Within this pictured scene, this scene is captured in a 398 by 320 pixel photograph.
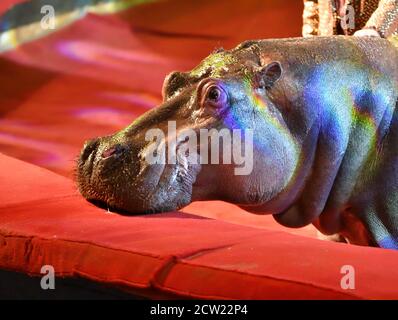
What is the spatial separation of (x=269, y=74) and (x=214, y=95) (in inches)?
5.5

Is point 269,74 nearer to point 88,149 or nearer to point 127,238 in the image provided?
point 88,149

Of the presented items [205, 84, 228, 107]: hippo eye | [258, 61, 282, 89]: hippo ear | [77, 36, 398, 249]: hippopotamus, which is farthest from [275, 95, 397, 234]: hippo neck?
[205, 84, 228, 107]: hippo eye

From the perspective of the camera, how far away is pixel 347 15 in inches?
85.4

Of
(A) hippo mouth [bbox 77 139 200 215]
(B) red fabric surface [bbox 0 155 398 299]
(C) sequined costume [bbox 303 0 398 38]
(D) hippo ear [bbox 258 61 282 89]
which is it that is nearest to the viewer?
(B) red fabric surface [bbox 0 155 398 299]

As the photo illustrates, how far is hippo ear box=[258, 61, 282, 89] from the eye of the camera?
5.26ft

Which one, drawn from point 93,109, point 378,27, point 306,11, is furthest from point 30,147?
point 378,27

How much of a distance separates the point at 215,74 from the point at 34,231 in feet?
1.56

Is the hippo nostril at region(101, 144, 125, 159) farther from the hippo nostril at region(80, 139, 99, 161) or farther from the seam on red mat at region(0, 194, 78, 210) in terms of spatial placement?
the seam on red mat at region(0, 194, 78, 210)

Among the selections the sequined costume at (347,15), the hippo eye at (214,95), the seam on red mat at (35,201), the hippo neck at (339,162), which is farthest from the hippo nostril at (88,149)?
the sequined costume at (347,15)

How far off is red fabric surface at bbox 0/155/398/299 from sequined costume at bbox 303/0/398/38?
0.75m

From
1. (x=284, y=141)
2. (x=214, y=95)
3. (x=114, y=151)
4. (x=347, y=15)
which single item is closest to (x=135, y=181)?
(x=114, y=151)

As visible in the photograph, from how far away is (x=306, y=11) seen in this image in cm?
246
